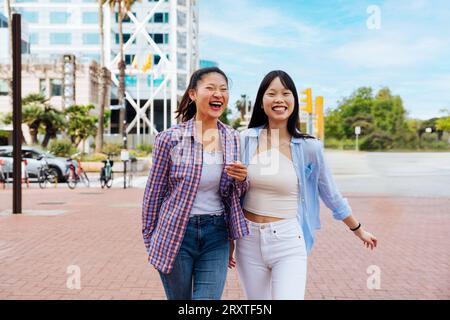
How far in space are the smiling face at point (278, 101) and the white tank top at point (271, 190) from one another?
0.74 feet

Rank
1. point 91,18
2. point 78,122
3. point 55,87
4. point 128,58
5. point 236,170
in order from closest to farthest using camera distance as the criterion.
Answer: point 236,170, point 78,122, point 55,87, point 91,18, point 128,58

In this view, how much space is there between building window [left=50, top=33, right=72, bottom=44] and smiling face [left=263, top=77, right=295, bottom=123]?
5573cm

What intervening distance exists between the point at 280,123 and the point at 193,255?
0.79 m

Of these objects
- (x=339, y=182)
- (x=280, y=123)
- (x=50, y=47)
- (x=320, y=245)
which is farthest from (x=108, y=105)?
(x=280, y=123)

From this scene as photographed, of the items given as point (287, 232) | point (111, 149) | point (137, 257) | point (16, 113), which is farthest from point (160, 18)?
point (287, 232)

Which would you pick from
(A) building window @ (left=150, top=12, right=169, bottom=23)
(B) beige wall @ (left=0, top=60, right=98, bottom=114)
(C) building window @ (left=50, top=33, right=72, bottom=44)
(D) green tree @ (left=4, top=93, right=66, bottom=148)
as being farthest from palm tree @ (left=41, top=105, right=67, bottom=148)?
(C) building window @ (left=50, top=33, right=72, bottom=44)

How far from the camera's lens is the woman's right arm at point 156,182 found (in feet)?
8.24

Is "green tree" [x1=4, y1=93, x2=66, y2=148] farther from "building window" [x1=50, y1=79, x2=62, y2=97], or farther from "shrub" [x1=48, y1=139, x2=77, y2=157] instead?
"building window" [x1=50, y1=79, x2=62, y2=97]

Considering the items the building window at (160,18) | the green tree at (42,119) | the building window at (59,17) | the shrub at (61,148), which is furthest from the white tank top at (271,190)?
the building window at (59,17)

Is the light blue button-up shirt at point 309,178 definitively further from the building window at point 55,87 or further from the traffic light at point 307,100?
the building window at point 55,87

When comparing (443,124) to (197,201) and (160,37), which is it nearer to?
(160,37)

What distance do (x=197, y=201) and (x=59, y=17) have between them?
187ft

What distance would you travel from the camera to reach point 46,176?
1722 centimetres

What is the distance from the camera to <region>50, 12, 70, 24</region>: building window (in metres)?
53.8
